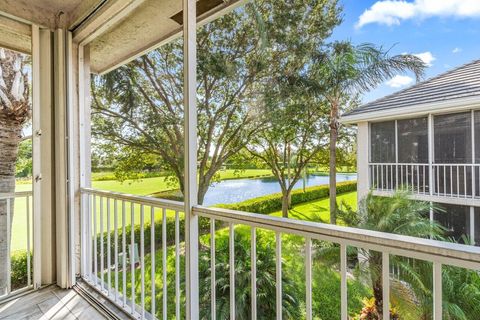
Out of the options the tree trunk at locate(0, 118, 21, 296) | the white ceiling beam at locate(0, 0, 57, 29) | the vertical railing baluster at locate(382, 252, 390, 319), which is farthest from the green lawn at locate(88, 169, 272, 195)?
the vertical railing baluster at locate(382, 252, 390, 319)

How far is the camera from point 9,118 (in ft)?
8.21

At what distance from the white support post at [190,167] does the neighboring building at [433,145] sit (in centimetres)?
98

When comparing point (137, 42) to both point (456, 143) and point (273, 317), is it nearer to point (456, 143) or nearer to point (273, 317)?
point (456, 143)

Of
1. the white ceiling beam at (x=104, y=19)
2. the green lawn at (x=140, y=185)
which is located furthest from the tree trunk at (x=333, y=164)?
the white ceiling beam at (x=104, y=19)

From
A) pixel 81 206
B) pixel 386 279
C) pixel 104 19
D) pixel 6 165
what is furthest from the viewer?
pixel 6 165

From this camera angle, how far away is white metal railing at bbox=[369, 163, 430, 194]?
1.33 m

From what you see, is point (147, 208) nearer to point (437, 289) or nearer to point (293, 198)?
point (293, 198)

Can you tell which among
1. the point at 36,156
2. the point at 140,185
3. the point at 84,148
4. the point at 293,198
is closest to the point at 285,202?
the point at 293,198

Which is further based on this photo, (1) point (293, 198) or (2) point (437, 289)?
(1) point (293, 198)

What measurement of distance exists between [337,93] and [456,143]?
29.9 inches

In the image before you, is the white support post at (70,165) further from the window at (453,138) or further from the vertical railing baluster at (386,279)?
the window at (453,138)

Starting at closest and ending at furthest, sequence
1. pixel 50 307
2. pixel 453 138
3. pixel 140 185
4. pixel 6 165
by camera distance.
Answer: pixel 453 138 < pixel 50 307 < pixel 6 165 < pixel 140 185

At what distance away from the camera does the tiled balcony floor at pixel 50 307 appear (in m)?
1.88

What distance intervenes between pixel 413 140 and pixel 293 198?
820mm
